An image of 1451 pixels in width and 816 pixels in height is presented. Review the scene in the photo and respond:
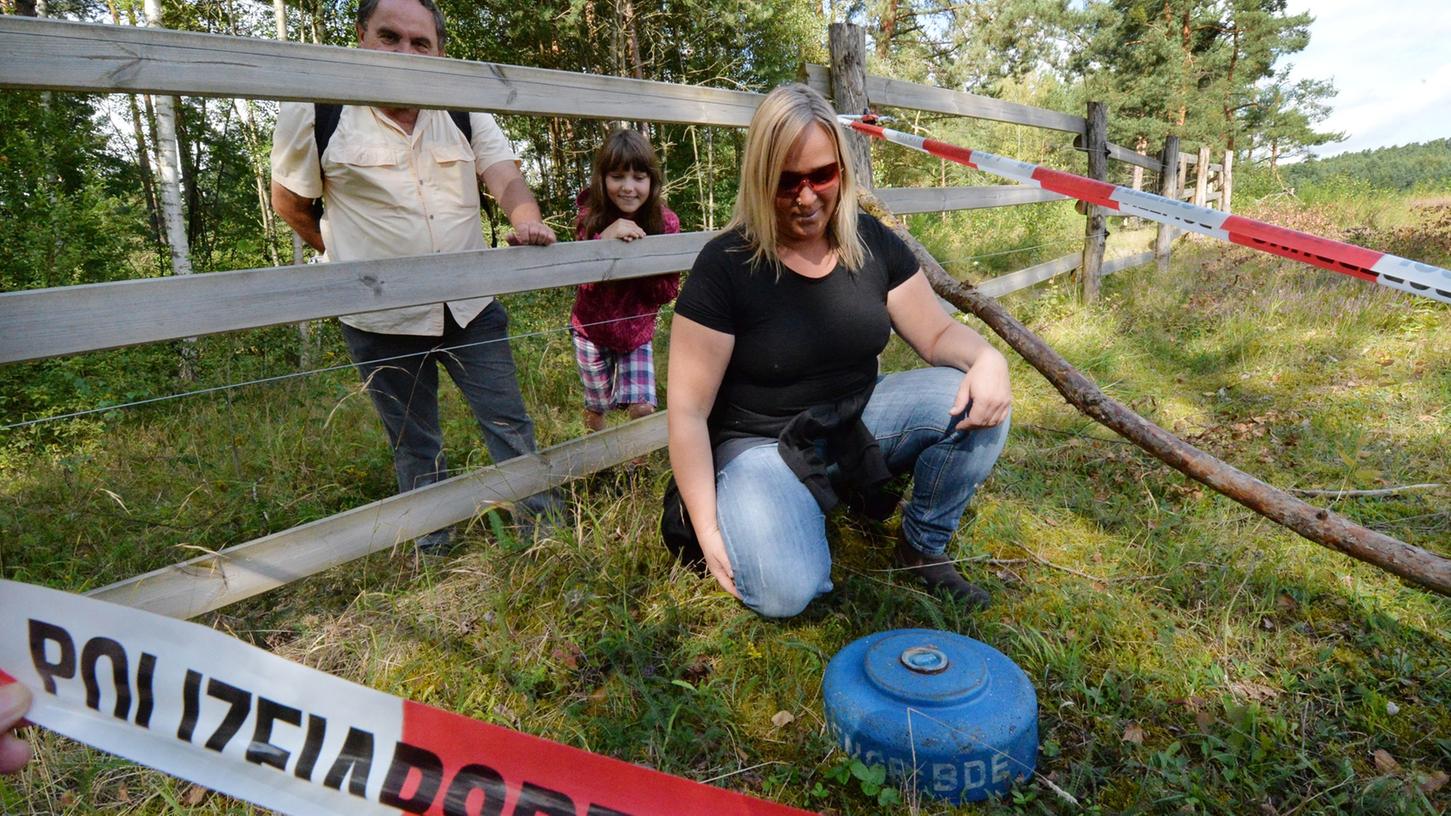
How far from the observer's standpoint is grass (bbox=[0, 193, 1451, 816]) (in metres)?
1.68

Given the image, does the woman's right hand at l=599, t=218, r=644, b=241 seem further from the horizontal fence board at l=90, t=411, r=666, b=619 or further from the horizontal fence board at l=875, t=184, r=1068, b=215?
the horizontal fence board at l=875, t=184, r=1068, b=215

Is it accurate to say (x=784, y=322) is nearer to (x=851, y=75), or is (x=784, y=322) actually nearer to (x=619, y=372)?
(x=619, y=372)

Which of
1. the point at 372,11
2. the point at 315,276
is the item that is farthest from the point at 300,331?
the point at 315,276

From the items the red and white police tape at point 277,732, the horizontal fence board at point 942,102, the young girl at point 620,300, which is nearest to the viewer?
the red and white police tape at point 277,732

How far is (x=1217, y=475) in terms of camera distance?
2.19m

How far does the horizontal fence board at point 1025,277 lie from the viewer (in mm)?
5129

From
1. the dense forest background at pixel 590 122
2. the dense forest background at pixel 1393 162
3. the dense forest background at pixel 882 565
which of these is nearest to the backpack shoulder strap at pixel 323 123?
the dense forest background at pixel 882 565

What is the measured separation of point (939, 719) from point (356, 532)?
1720 mm

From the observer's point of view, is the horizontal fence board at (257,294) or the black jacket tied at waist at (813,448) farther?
the black jacket tied at waist at (813,448)

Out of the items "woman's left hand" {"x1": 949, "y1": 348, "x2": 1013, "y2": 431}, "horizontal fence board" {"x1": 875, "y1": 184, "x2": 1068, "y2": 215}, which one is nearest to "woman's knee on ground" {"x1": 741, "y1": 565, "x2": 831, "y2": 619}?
"woman's left hand" {"x1": 949, "y1": 348, "x2": 1013, "y2": 431}

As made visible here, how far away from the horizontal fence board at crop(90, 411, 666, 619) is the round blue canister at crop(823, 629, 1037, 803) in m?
1.35

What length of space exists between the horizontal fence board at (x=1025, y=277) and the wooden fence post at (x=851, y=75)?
4.96 feet

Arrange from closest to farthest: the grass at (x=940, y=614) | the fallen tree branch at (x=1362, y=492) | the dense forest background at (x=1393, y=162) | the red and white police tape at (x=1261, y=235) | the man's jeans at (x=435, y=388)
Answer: the grass at (x=940, y=614)
the red and white police tape at (x=1261, y=235)
the man's jeans at (x=435, y=388)
the fallen tree branch at (x=1362, y=492)
the dense forest background at (x=1393, y=162)

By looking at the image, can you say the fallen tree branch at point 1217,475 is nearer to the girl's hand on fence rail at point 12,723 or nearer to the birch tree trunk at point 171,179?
the girl's hand on fence rail at point 12,723
